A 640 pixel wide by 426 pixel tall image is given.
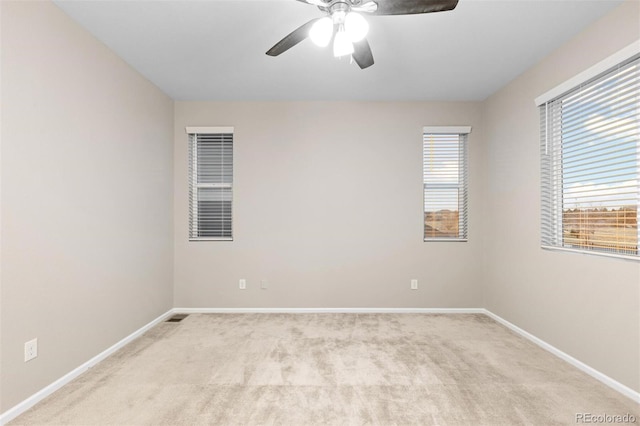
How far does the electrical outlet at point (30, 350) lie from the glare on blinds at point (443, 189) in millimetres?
3840

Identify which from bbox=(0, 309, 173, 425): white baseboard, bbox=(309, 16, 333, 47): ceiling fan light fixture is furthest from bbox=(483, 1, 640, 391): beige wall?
bbox=(0, 309, 173, 425): white baseboard

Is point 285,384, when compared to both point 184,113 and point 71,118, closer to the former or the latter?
point 71,118

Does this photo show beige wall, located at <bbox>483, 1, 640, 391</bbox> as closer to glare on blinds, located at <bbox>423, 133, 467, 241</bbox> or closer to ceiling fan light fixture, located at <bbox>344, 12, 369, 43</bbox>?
glare on blinds, located at <bbox>423, 133, 467, 241</bbox>

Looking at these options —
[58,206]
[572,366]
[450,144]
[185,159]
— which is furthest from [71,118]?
[572,366]

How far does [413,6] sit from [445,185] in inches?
108

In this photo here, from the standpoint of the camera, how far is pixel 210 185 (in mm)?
4094

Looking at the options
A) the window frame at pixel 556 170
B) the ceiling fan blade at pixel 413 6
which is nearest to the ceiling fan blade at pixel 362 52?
the ceiling fan blade at pixel 413 6

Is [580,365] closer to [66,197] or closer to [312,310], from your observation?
[312,310]

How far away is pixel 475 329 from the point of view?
3426 mm

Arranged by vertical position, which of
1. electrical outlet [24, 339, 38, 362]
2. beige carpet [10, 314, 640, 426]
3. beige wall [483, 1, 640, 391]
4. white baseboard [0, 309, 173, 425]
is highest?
beige wall [483, 1, 640, 391]

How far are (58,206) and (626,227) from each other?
13.0ft

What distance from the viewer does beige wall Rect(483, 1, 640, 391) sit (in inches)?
86.0

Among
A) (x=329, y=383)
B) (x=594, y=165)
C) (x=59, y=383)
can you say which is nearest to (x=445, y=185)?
(x=594, y=165)

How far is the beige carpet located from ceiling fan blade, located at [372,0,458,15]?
7.49 feet
